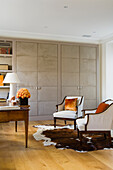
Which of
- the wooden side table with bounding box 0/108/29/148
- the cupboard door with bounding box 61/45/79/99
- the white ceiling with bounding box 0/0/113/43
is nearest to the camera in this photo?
the wooden side table with bounding box 0/108/29/148

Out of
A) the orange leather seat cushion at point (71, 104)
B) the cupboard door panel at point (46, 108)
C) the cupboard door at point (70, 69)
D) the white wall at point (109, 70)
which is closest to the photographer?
the orange leather seat cushion at point (71, 104)

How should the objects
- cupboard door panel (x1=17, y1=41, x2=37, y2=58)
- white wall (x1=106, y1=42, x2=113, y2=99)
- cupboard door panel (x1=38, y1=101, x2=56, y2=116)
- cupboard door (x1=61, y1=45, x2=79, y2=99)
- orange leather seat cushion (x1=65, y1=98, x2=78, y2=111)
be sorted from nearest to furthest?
orange leather seat cushion (x1=65, y1=98, x2=78, y2=111), cupboard door panel (x1=17, y1=41, x2=37, y2=58), cupboard door panel (x1=38, y1=101, x2=56, y2=116), cupboard door (x1=61, y1=45, x2=79, y2=99), white wall (x1=106, y1=42, x2=113, y2=99)

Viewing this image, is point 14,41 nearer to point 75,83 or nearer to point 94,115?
point 75,83

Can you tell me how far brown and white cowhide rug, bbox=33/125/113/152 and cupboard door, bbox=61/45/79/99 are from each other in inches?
85.9

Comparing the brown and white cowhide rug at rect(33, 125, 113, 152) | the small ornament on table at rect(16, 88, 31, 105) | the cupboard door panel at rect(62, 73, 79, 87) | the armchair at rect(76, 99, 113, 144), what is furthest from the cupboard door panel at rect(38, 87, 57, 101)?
the armchair at rect(76, 99, 113, 144)

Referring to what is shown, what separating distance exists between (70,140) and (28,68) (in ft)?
10.3

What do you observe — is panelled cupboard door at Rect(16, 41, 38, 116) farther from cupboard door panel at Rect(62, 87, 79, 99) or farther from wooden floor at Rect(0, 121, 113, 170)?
wooden floor at Rect(0, 121, 113, 170)

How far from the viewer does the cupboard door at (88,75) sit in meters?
7.01

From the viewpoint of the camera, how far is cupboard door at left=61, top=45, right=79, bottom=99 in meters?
6.79

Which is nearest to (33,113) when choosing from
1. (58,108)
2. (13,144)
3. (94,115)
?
(58,108)

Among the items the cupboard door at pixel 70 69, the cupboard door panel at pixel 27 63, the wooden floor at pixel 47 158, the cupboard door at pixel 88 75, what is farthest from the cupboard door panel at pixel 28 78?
the wooden floor at pixel 47 158

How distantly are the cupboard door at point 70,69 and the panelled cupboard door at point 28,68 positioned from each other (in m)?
0.95

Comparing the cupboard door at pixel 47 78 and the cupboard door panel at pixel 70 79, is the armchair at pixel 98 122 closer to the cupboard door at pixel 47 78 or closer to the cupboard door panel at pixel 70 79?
the cupboard door at pixel 47 78

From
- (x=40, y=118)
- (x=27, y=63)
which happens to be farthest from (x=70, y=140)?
(x=27, y=63)
